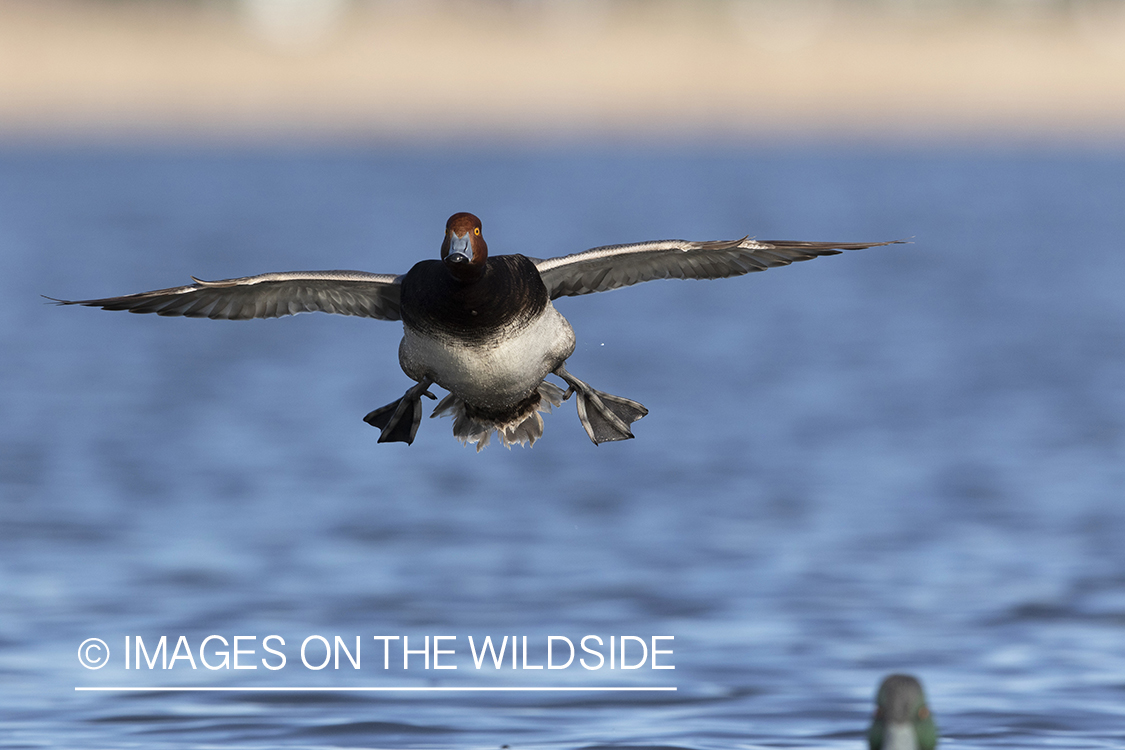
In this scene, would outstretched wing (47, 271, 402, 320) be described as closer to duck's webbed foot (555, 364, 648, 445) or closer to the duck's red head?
the duck's red head

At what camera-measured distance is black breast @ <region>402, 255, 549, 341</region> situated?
29.3 feet

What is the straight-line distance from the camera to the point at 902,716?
6.97m

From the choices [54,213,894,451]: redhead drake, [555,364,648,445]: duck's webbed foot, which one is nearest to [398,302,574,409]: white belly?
[54,213,894,451]: redhead drake

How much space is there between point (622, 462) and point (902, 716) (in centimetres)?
1162

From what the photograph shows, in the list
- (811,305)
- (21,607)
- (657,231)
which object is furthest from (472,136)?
(21,607)

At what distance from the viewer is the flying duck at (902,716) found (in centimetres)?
697

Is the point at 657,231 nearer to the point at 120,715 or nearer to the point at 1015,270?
the point at 1015,270

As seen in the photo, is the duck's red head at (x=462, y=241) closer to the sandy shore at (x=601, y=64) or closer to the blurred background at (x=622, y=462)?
the blurred background at (x=622, y=462)

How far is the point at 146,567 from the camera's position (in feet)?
45.0

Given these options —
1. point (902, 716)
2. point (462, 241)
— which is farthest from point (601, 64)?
point (902, 716)

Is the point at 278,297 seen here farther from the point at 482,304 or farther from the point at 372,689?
the point at 372,689

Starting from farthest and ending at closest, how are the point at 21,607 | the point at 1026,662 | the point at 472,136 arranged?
the point at 472,136
the point at 21,607
the point at 1026,662

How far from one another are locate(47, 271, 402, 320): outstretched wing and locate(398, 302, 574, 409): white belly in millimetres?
534

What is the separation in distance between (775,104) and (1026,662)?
54115mm
